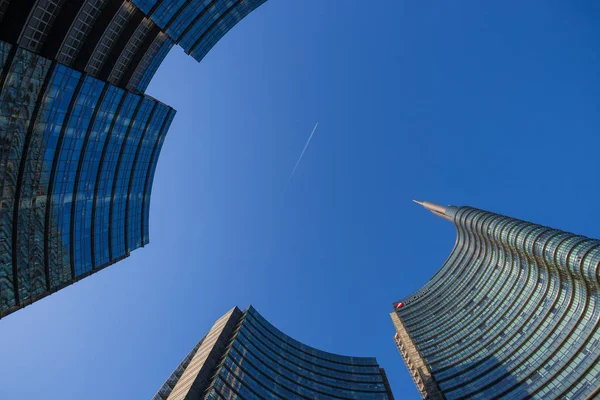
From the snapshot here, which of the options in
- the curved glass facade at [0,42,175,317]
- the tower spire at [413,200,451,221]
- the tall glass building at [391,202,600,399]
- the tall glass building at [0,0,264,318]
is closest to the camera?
the tall glass building at [0,0,264,318]

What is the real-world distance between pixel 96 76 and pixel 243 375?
190 ft

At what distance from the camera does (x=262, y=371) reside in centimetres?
7256

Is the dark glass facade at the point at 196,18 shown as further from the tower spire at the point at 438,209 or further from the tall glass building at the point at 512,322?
the tower spire at the point at 438,209

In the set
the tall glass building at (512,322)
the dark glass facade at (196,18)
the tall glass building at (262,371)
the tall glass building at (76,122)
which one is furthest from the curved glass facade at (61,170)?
the tall glass building at (512,322)

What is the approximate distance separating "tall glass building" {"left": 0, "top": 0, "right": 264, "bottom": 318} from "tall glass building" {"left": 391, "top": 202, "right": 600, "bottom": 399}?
77.5 metres

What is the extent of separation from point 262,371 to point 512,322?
202ft

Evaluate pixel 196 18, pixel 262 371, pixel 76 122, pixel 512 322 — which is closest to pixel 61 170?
pixel 76 122

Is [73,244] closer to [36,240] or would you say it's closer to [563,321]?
[36,240]

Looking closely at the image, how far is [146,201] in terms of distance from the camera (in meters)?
74.7

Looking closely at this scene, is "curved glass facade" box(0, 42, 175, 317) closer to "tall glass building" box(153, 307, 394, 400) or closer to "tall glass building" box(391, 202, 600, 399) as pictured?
"tall glass building" box(153, 307, 394, 400)

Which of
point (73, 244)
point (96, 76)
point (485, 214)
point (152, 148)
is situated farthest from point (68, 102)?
point (485, 214)

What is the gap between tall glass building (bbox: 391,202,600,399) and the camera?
64938mm

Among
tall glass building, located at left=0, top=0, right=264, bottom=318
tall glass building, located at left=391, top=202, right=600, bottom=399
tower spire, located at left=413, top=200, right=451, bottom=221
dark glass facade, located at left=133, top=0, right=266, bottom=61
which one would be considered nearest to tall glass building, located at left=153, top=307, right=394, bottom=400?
tall glass building, located at left=391, top=202, right=600, bottom=399

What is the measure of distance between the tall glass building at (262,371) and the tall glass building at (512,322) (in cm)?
1634
